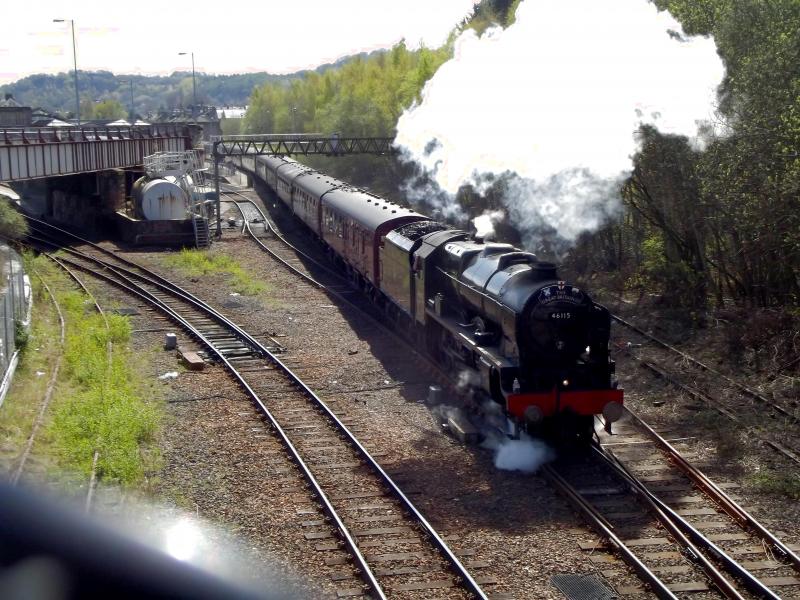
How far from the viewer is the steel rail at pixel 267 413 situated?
9.57 m

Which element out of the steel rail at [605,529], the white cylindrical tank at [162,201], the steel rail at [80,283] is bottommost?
the steel rail at [605,529]

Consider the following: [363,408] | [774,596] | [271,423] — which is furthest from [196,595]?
[363,408]

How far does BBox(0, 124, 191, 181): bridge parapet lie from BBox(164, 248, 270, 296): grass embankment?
572 cm

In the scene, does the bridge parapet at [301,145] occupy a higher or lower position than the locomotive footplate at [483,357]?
higher

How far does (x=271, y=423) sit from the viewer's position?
48.3 feet

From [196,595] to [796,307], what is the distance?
17.4 m

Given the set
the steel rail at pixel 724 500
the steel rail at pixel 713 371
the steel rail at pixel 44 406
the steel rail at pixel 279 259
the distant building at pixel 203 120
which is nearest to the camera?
the steel rail at pixel 724 500

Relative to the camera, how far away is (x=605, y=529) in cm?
1043

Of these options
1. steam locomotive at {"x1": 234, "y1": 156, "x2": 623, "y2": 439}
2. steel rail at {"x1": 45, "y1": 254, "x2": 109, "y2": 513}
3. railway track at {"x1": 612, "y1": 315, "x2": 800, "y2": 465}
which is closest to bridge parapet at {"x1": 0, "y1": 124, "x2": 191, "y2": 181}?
steel rail at {"x1": 45, "y1": 254, "x2": 109, "y2": 513}

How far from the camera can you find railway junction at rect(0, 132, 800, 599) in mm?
9570

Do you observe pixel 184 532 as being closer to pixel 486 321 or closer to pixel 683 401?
pixel 486 321

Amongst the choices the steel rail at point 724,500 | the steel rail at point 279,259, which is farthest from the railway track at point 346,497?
the steel rail at point 279,259

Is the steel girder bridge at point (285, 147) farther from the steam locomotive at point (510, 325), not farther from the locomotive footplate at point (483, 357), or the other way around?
the locomotive footplate at point (483, 357)

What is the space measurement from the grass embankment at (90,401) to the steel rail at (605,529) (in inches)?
226
